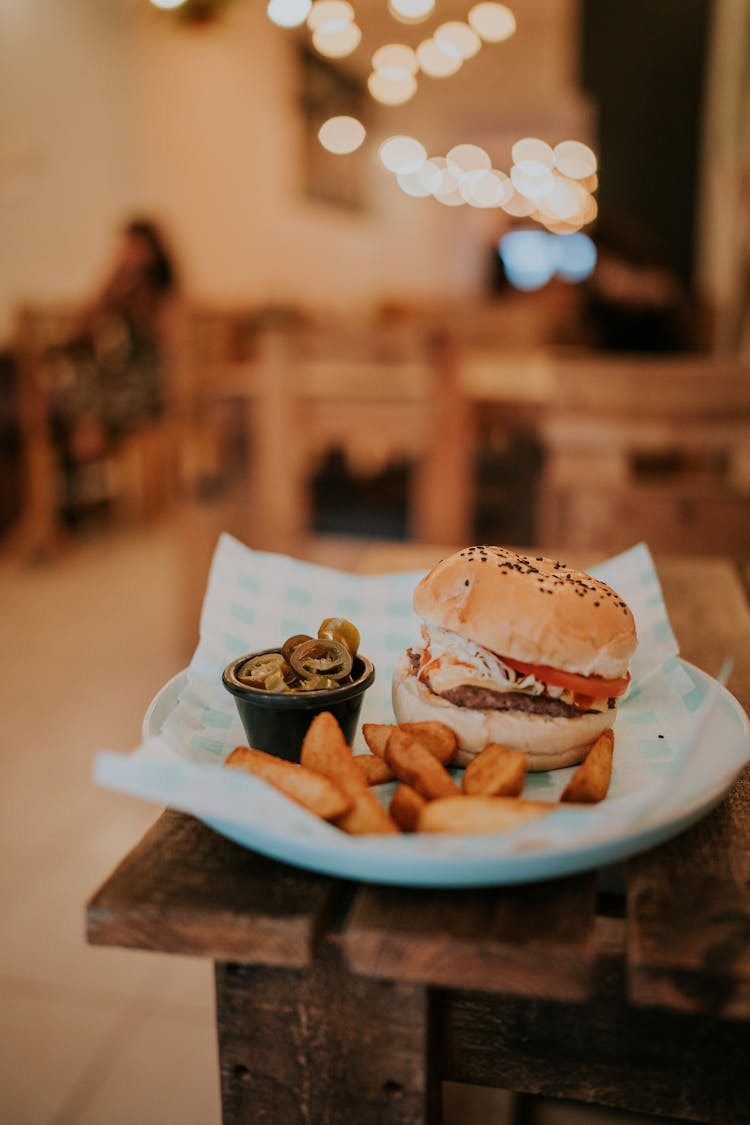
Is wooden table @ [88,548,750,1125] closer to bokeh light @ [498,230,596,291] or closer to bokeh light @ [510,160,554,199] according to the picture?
bokeh light @ [510,160,554,199]

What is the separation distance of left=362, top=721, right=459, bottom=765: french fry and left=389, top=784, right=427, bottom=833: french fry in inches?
3.6

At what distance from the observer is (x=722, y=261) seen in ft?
16.4

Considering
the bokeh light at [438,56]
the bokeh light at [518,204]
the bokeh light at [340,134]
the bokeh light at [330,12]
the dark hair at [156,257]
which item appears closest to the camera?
the bokeh light at [330,12]

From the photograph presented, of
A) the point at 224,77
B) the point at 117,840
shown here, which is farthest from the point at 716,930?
the point at 224,77

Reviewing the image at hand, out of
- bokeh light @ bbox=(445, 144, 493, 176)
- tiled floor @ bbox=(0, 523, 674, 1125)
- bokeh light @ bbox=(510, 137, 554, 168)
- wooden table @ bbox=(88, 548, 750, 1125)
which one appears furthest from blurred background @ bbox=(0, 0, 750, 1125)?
bokeh light @ bbox=(510, 137, 554, 168)

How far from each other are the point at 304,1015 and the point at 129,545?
494cm

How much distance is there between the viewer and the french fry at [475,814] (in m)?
0.63

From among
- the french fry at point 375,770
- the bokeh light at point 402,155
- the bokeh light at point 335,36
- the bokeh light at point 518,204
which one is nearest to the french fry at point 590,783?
the french fry at point 375,770

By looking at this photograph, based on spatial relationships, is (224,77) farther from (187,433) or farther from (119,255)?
(187,433)

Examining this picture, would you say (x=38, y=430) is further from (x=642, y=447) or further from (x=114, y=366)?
(x=642, y=447)

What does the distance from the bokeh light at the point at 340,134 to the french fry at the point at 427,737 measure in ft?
30.7

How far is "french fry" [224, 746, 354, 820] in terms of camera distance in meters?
0.65

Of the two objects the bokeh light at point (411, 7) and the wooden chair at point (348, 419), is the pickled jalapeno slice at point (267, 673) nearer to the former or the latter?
the wooden chair at point (348, 419)

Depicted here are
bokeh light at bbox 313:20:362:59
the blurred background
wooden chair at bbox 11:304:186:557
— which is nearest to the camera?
the blurred background
